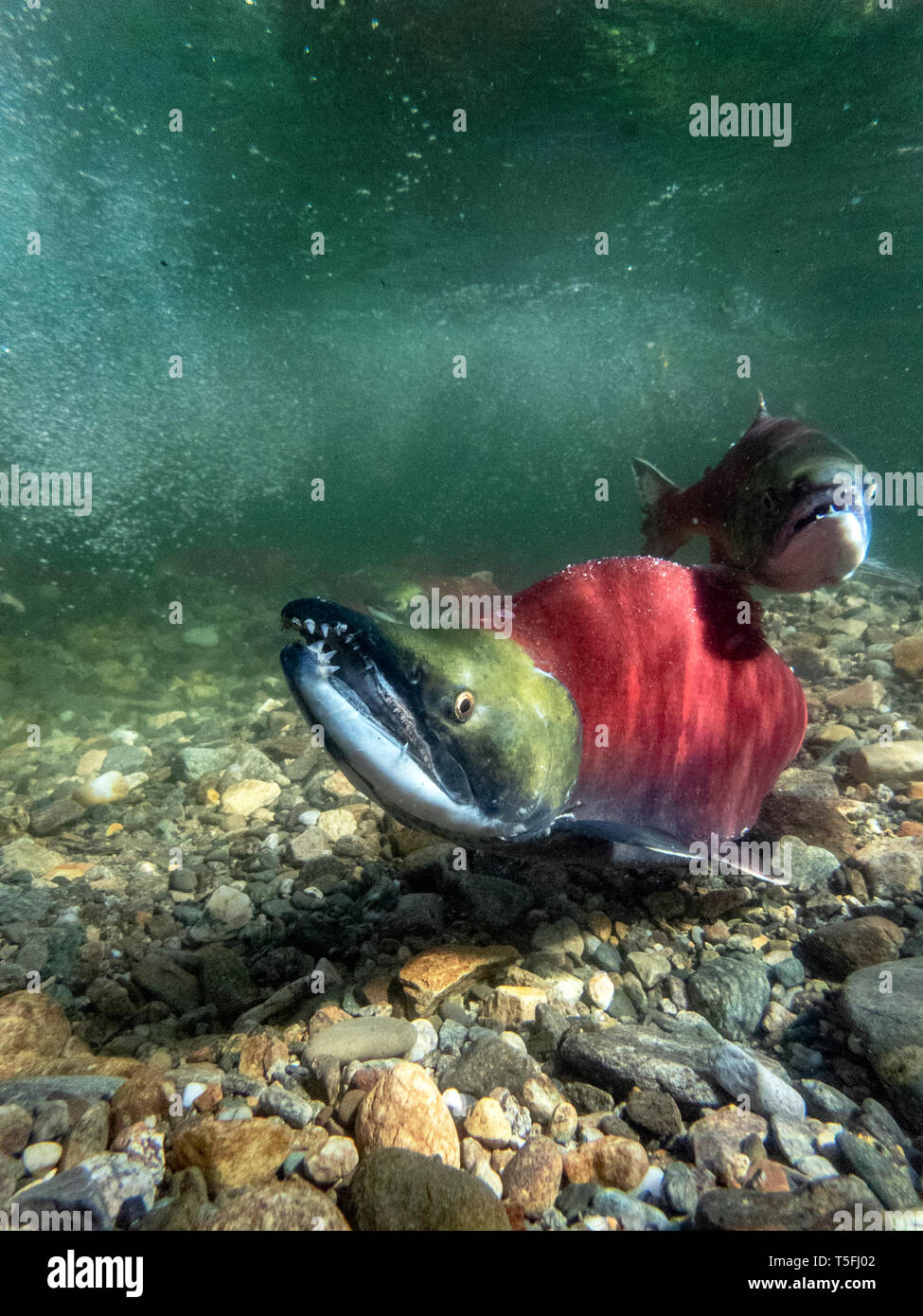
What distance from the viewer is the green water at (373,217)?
11211 mm

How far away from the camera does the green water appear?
11211 mm

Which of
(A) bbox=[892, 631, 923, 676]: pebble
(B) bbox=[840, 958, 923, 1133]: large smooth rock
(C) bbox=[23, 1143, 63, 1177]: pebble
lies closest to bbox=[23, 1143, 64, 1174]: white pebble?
(C) bbox=[23, 1143, 63, 1177]: pebble

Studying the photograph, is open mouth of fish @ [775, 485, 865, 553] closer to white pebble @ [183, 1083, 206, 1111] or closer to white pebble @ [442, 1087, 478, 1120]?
white pebble @ [442, 1087, 478, 1120]

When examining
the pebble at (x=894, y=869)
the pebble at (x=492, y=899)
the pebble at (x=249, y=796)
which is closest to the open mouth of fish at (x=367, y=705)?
the pebble at (x=492, y=899)

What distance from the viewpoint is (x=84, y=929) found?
2963 mm

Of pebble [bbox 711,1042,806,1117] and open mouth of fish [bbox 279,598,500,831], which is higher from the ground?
open mouth of fish [bbox 279,598,500,831]

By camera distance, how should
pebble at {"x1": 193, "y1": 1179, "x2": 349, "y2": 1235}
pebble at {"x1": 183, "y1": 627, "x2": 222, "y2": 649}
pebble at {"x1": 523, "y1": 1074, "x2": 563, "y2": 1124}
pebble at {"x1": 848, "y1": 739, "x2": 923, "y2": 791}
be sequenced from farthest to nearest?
pebble at {"x1": 183, "y1": 627, "x2": 222, "y2": 649}, pebble at {"x1": 848, "y1": 739, "x2": 923, "y2": 791}, pebble at {"x1": 523, "y1": 1074, "x2": 563, "y2": 1124}, pebble at {"x1": 193, "y1": 1179, "x2": 349, "y2": 1235}

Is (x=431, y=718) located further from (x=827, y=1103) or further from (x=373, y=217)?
(x=373, y=217)

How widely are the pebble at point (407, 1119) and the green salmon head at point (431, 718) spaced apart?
2.25 feet
